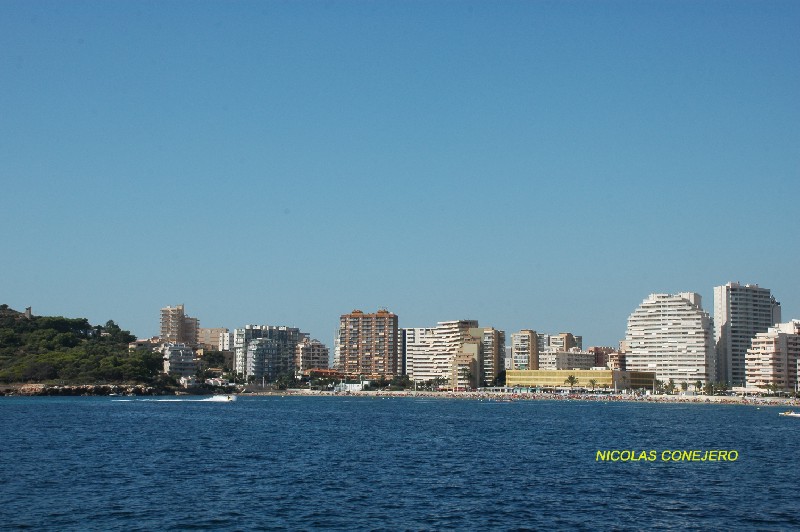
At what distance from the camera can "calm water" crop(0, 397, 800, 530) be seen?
36875 millimetres

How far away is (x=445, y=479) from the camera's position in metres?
48.8

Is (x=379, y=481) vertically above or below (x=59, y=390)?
above

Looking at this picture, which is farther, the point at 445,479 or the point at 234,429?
the point at 234,429

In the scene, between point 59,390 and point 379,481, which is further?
point 59,390

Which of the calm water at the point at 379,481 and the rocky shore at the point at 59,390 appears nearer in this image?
the calm water at the point at 379,481

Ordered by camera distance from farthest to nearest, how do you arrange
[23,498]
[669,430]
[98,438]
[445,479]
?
[669,430]
[98,438]
[445,479]
[23,498]

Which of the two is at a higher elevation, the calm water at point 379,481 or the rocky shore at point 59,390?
the calm water at point 379,481

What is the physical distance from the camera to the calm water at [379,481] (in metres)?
36.9

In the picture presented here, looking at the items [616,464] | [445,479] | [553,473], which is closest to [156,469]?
[445,479]

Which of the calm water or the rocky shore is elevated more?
the calm water

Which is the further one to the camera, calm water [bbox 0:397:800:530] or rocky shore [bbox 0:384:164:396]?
rocky shore [bbox 0:384:164:396]

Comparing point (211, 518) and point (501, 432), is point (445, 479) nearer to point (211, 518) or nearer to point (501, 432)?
point (211, 518)

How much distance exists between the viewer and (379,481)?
47.8 meters

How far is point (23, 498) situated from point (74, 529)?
794cm
